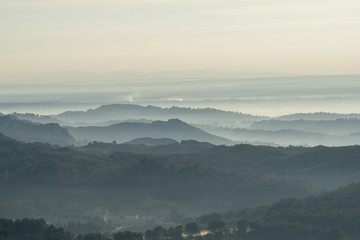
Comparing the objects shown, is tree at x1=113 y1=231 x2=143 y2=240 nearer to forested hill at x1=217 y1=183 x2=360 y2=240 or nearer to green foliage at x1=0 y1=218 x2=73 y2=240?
green foliage at x1=0 y1=218 x2=73 y2=240

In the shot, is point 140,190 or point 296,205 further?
point 140,190

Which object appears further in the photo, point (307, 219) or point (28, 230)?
point (307, 219)

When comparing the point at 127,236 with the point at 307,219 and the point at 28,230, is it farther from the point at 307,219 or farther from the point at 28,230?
the point at 307,219

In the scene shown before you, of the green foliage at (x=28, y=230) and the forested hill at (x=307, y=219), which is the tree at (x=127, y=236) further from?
the forested hill at (x=307, y=219)

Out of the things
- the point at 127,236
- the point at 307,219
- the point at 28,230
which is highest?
the point at 307,219

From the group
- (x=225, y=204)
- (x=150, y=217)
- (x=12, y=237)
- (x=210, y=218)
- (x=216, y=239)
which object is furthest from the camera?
(x=225, y=204)

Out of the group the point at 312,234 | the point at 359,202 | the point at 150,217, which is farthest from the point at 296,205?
the point at 150,217

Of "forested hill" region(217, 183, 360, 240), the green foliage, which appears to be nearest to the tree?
the green foliage

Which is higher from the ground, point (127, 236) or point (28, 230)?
point (28, 230)

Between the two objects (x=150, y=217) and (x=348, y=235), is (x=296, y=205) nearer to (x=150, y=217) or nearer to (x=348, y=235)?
(x=348, y=235)

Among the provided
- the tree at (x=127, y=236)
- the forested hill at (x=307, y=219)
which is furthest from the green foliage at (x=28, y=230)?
the forested hill at (x=307, y=219)

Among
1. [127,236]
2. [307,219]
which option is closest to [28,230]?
[127,236]
